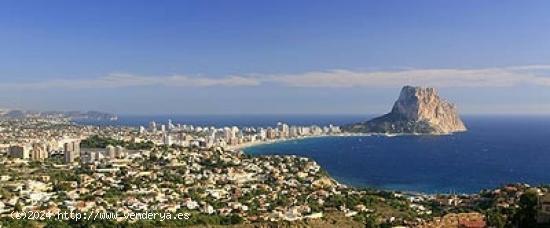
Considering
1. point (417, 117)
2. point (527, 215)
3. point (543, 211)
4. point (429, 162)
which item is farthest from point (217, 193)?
point (417, 117)

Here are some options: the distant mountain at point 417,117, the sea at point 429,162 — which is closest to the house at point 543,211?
the sea at point 429,162

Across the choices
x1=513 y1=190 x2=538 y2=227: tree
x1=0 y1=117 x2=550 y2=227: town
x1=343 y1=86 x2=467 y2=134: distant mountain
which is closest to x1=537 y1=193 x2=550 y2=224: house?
x1=0 y1=117 x2=550 y2=227: town

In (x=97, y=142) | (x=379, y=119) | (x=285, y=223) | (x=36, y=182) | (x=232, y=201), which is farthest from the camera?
(x=379, y=119)

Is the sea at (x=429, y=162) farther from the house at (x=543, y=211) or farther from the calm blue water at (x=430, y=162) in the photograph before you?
the house at (x=543, y=211)

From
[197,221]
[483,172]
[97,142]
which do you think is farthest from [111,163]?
[483,172]

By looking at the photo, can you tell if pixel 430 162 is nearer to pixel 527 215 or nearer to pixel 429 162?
pixel 429 162

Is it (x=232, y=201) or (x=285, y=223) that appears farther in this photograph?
(x=232, y=201)

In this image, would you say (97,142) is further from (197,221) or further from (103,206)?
(197,221)
